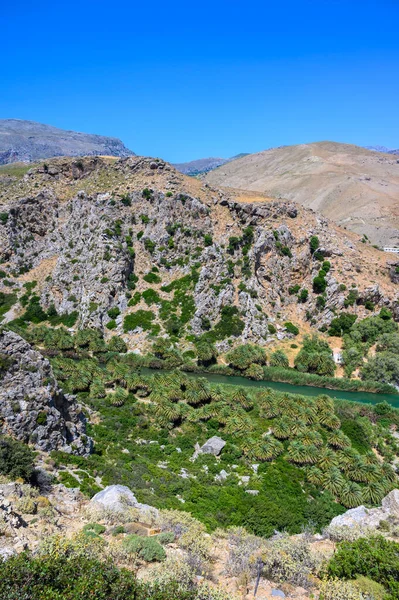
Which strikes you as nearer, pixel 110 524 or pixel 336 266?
pixel 110 524

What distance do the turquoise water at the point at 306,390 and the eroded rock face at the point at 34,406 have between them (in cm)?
3804

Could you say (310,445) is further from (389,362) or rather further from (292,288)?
(292,288)

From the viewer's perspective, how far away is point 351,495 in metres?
41.5

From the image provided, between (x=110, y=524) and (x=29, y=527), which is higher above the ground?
(x=29, y=527)

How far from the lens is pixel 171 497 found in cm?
3572

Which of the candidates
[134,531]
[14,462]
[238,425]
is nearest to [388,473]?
[238,425]

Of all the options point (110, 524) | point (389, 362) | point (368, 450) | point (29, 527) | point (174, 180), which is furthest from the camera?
point (174, 180)

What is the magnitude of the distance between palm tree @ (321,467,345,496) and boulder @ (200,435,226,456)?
40.6 feet

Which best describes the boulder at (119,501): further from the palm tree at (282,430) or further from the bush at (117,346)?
the bush at (117,346)

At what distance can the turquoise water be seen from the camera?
73.2 meters

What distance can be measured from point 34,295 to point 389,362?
84.7 meters

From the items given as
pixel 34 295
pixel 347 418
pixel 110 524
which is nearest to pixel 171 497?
pixel 110 524

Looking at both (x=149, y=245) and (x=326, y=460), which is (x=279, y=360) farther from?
(x=149, y=245)

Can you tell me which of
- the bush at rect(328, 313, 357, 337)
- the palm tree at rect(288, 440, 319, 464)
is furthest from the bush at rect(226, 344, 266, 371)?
the palm tree at rect(288, 440, 319, 464)
